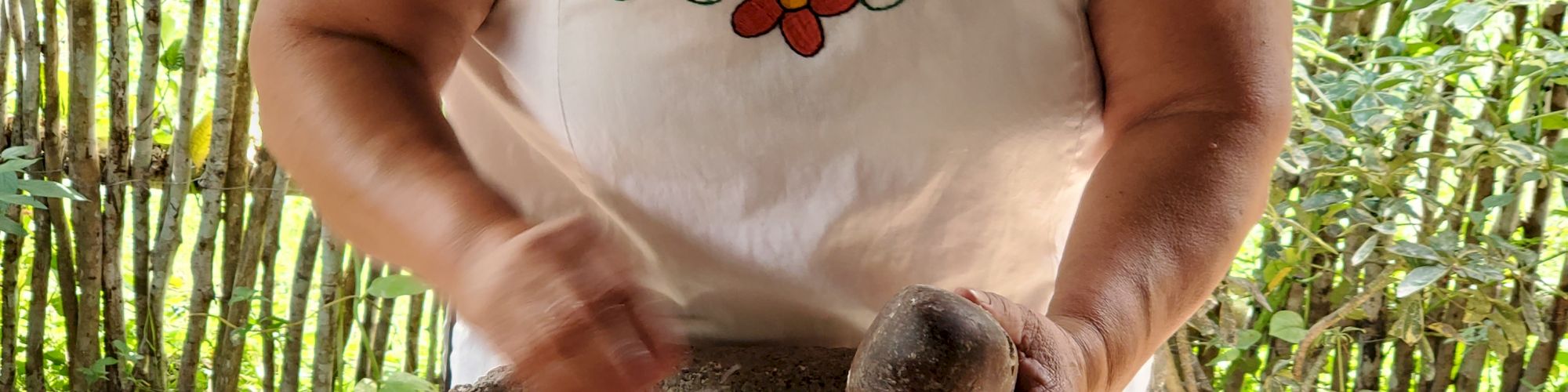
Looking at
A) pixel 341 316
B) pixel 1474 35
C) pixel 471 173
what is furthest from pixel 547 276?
pixel 1474 35

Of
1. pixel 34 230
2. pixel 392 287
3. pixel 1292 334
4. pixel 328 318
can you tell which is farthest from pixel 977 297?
pixel 34 230

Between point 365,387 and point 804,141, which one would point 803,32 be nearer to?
point 804,141

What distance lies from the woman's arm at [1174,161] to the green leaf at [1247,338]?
1102 mm

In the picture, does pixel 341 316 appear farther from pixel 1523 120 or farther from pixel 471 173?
pixel 1523 120

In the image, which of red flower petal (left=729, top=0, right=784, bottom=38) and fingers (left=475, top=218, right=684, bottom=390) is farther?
red flower petal (left=729, top=0, right=784, bottom=38)

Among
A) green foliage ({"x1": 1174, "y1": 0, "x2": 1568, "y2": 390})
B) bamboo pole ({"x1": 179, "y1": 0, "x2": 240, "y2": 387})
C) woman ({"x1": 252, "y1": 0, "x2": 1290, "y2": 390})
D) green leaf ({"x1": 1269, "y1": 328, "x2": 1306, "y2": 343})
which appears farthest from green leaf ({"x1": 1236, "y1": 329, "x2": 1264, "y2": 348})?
bamboo pole ({"x1": 179, "y1": 0, "x2": 240, "y2": 387})

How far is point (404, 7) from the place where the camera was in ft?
1.79

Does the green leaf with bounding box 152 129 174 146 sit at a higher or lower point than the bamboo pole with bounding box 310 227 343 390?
higher

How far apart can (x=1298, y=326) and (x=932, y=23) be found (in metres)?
1.13

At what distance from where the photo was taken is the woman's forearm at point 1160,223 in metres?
0.49

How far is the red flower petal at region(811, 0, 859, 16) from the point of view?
0.54m

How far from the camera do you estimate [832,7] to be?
1.76 ft

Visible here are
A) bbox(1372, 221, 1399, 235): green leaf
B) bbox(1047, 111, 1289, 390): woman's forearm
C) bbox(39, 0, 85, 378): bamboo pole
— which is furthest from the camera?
bbox(39, 0, 85, 378): bamboo pole

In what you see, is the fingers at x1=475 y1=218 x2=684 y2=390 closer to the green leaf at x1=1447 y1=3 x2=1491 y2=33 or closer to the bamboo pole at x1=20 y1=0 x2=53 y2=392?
the green leaf at x1=1447 y1=3 x2=1491 y2=33
